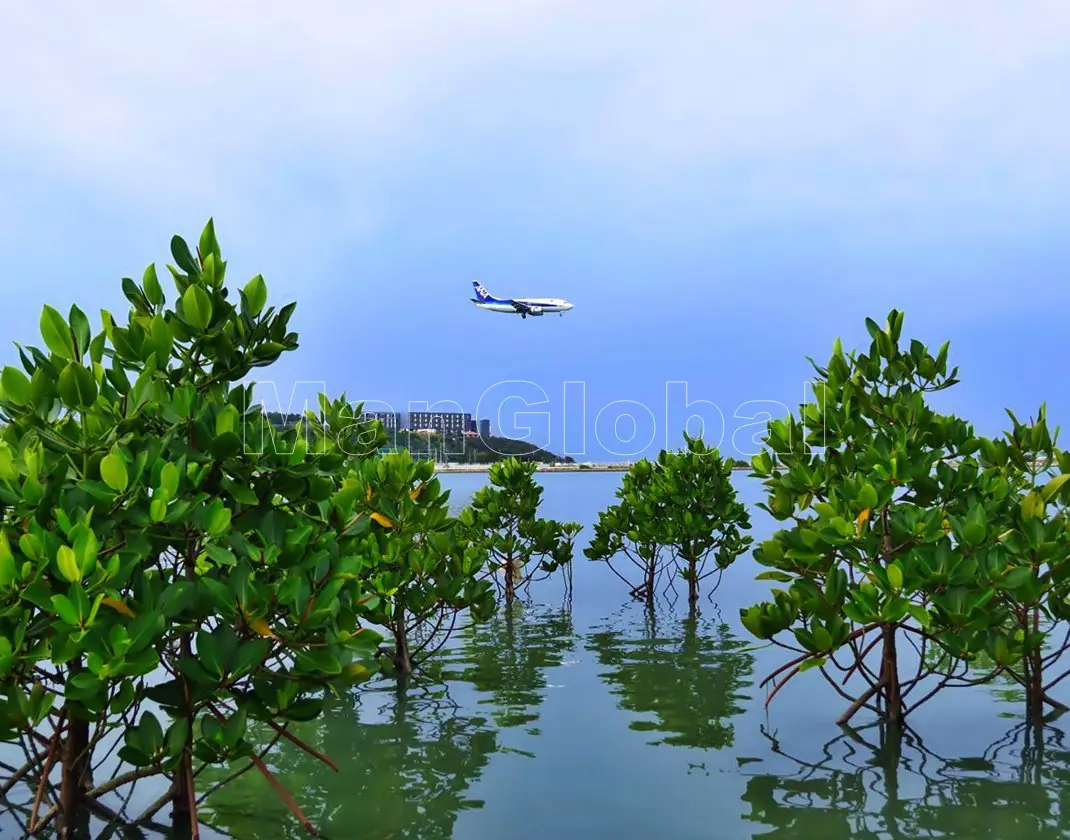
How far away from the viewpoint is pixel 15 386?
147 inches

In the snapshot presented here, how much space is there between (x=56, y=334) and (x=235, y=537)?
130 cm

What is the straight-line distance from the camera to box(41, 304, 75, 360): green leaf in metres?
3.94

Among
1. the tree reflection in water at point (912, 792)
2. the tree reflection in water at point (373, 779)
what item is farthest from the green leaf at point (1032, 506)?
the tree reflection in water at point (373, 779)

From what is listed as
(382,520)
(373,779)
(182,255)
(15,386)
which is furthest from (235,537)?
(382,520)

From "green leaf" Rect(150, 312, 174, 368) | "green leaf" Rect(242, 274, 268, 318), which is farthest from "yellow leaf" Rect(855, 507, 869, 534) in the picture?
"green leaf" Rect(150, 312, 174, 368)

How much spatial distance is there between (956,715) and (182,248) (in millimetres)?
6478

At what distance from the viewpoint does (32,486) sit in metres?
3.52

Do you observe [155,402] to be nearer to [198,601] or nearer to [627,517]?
[198,601]

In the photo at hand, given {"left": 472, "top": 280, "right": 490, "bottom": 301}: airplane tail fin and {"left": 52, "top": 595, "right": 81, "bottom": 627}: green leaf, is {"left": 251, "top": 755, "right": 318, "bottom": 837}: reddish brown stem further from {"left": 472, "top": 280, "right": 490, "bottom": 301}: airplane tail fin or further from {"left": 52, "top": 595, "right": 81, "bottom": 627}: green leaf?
{"left": 472, "top": 280, "right": 490, "bottom": 301}: airplane tail fin

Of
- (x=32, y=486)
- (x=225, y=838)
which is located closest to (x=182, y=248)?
(x=32, y=486)

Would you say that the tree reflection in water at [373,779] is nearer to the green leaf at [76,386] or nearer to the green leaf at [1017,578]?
the green leaf at [76,386]

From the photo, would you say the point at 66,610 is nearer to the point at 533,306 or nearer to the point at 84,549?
the point at 84,549

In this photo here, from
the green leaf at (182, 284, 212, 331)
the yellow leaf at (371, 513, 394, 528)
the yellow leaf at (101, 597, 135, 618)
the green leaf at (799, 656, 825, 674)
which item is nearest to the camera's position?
the yellow leaf at (101, 597, 135, 618)

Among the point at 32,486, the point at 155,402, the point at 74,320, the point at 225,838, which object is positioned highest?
the point at 74,320
